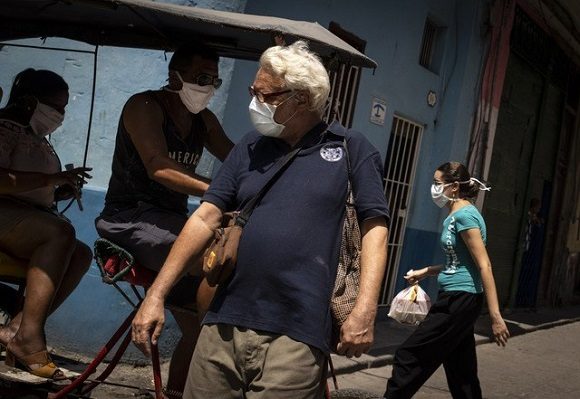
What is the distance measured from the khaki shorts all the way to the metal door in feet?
24.4

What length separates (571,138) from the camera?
1612 cm

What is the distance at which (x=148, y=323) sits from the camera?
2.86 m

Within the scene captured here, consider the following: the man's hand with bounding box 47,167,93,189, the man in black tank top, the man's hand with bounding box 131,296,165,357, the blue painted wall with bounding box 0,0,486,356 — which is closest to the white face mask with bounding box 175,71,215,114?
the man in black tank top

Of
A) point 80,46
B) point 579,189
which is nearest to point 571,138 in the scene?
point 579,189

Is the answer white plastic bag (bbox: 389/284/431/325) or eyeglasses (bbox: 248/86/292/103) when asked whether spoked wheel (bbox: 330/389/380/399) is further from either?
eyeglasses (bbox: 248/86/292/103)

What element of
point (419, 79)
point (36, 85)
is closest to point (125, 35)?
point (36, 85)

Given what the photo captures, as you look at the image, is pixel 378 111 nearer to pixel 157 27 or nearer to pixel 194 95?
pixel 157 27

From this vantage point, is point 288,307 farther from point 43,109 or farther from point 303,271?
point 43,109

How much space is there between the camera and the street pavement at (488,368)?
575cm

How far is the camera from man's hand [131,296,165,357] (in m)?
2.86

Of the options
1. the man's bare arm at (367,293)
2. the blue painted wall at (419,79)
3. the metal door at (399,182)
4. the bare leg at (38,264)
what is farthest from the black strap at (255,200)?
the metal door at (399,182)

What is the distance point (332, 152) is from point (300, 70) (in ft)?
1.02

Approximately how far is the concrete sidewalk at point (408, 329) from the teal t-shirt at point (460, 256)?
1.92 metres

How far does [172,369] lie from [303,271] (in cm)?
143
